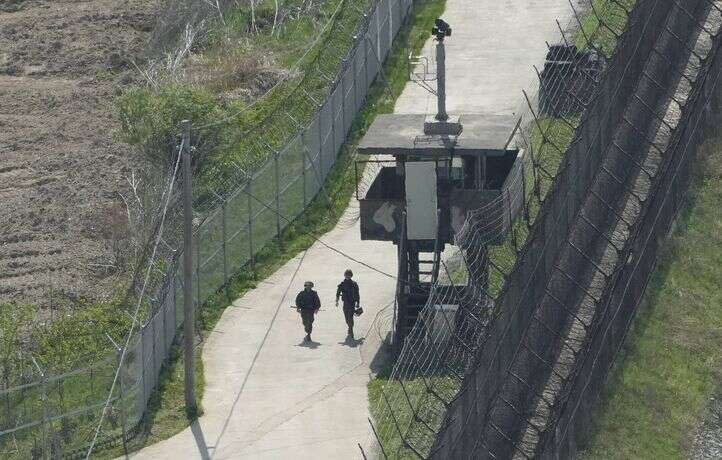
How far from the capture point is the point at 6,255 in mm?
41750

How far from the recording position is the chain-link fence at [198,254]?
34281 mm

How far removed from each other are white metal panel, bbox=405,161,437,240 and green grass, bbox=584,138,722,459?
11.8 ft

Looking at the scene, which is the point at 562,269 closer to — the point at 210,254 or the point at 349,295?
the point at 349,295

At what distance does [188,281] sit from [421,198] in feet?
14.0

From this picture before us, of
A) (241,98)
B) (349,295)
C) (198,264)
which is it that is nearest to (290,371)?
(349,295)

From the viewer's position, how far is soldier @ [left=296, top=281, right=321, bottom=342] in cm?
3700

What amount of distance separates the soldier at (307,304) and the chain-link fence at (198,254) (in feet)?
6.19

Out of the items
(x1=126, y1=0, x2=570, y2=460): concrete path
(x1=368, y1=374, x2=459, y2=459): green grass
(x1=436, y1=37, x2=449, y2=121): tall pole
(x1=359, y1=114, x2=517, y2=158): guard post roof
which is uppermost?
(x1=436, y1=37, x2=449, y2=121): tall pole

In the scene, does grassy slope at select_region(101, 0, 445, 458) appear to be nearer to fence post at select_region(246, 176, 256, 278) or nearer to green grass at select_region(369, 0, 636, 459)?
fence post at select_region(246, 176, 256, 278)

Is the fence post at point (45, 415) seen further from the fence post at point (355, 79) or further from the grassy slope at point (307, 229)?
the fence post at point (355, 79)

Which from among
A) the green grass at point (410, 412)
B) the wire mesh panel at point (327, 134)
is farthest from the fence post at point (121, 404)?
the wire mesh panel at point (327, 134)

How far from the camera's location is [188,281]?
34.4 metres

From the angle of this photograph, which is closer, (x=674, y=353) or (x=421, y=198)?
(x=421, y=198)

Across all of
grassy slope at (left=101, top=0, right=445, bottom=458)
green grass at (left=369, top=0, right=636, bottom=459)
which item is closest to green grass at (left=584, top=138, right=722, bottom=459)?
green grass at (left=369, top=0, right=636, bottom=459)
